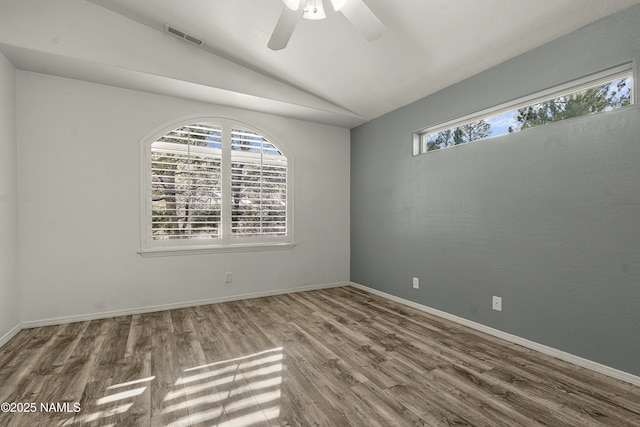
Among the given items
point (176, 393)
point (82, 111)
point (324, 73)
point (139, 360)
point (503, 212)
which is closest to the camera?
point (176, 393)

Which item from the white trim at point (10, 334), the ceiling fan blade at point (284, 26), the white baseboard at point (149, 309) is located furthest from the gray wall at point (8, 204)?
the ceiling fan blade at point (284, 26)

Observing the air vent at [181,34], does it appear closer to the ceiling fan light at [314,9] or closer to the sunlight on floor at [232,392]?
the ceiling fan light at [314,9]

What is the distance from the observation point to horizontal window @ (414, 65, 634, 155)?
2225 mm

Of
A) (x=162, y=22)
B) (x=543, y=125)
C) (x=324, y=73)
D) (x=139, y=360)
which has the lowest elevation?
(x=139, y=360)

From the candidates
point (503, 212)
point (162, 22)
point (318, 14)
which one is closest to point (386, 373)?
point (503, 212)

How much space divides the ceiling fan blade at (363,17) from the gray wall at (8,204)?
312 centimetres

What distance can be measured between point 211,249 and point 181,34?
248 centimetres

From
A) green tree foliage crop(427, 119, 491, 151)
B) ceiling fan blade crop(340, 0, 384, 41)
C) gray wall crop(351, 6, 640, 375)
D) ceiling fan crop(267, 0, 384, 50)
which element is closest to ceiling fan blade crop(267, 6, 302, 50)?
ceiling fan crop(267, 0, 384, 50)

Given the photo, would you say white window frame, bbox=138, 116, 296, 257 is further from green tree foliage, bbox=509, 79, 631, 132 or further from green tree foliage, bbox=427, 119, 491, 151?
green tree foliage, bbox=509, 79, 631, 132

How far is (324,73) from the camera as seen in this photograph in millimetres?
3508

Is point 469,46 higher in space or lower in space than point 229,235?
higher

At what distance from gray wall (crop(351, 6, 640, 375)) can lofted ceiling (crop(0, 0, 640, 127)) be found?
25 centimetres

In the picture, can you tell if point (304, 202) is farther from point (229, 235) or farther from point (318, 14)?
point (318, 14)

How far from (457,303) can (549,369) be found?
1060 millimetres
